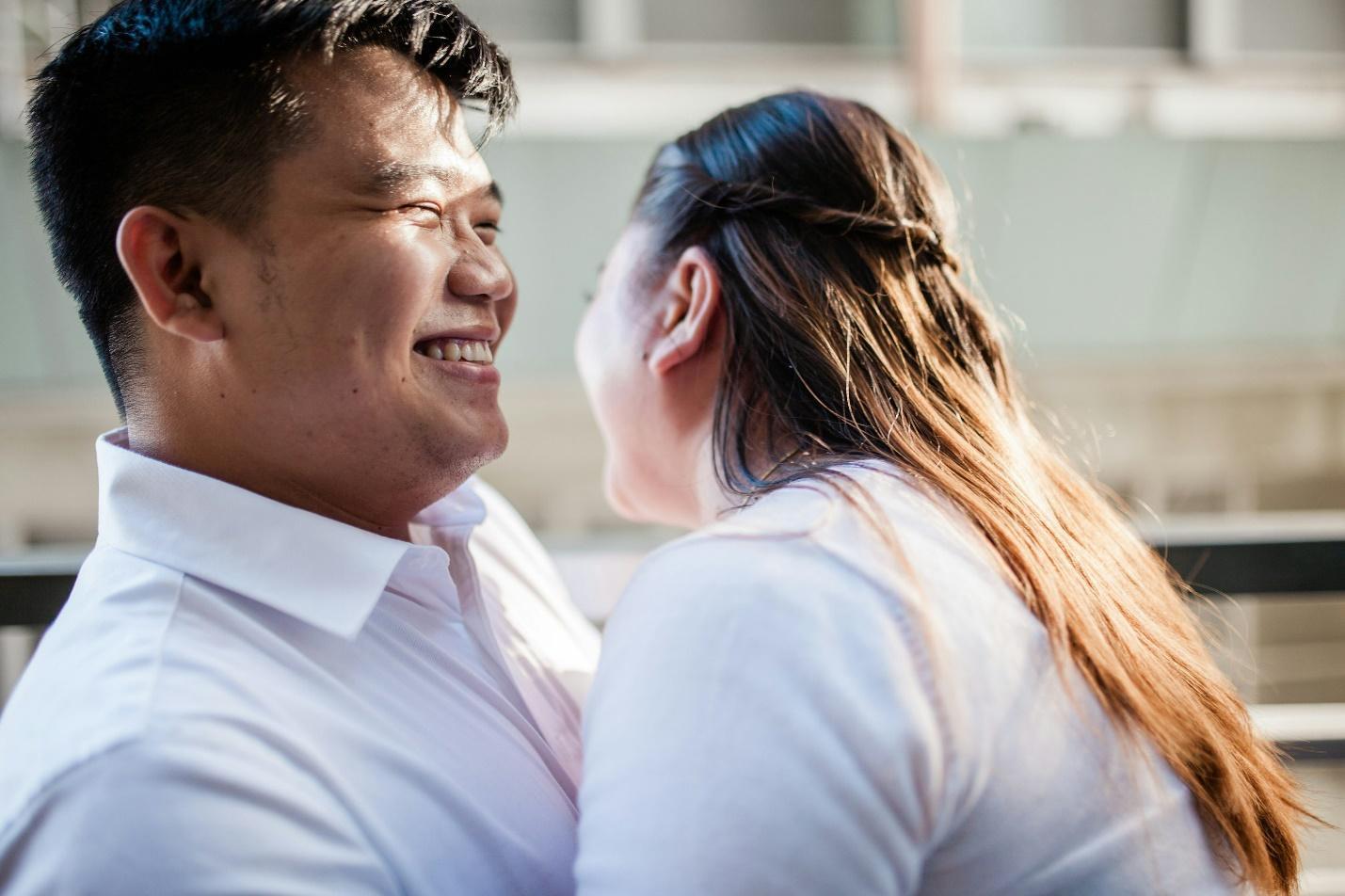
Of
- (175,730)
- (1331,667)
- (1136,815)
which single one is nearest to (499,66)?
(175,730)

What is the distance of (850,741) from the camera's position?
74 centimetres

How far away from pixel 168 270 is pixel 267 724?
1.63 feet

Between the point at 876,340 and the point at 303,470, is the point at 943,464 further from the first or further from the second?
the point at 303,470

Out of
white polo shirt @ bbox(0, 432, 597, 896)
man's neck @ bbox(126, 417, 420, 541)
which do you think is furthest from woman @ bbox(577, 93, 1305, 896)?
man's neck @ bbox(126, 417, 420, 541)

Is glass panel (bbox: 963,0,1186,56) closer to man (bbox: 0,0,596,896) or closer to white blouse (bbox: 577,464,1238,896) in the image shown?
man (bbox: 0,0,596,896)

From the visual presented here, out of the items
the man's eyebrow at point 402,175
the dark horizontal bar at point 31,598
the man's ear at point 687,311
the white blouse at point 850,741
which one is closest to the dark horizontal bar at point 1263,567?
the white blouse at point 850,741

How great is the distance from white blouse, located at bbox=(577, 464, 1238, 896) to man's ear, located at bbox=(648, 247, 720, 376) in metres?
0.40

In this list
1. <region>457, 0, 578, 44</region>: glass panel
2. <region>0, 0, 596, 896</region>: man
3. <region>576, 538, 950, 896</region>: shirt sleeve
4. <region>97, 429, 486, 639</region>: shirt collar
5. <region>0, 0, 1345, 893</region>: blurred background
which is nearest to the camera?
<region>576, 538, 950, 896</region>: shirt sleeve

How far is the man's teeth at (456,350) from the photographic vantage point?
1148 mm

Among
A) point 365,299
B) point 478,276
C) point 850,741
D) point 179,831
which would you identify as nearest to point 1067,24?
point 478,276

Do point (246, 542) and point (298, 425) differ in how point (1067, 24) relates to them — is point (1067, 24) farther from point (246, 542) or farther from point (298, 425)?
point (246, 542)

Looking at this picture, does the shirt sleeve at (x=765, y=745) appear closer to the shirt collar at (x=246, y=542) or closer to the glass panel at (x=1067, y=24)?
the shirt collar at (x=246, y=542)

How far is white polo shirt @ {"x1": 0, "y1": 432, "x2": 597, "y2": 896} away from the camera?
763mm

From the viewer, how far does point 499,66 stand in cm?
128
